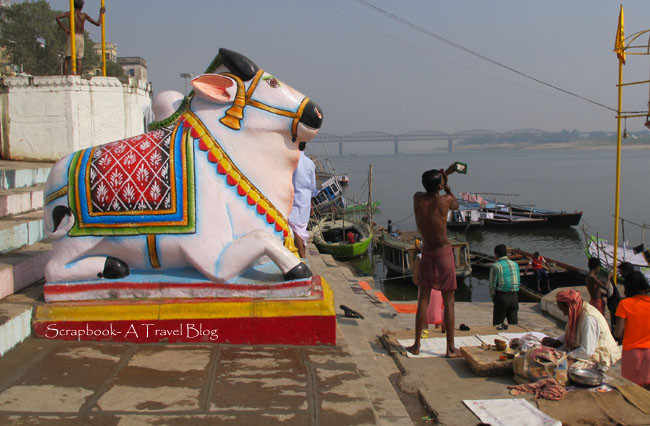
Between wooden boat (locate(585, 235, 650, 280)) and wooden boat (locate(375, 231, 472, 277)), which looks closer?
wooden boat (locate(585, 235, 650, 280))

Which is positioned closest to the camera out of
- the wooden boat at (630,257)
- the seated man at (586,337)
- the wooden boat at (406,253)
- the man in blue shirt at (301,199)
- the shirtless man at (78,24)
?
the seated man at (586,337)

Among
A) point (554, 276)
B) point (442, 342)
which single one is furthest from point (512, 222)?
point (442, 342)

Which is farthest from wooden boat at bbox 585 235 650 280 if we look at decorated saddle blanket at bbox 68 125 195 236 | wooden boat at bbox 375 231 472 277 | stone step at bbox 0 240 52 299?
stone step at bbox 0 240 52 299

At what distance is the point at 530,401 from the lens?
12.9 feet

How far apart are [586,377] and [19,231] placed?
567 centimetres

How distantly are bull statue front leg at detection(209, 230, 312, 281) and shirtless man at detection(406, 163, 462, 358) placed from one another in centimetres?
110

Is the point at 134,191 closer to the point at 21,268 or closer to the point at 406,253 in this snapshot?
the point at 21,268

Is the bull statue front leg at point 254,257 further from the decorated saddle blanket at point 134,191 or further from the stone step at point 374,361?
the stone step at point 374,361

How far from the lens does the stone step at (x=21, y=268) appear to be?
4.78 metres

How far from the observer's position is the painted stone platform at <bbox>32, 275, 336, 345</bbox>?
4.52 m

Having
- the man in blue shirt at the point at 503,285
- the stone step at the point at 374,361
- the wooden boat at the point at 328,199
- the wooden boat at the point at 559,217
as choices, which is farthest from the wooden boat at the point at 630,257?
the wooden boat at the point at 559,217

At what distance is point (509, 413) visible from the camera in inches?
148

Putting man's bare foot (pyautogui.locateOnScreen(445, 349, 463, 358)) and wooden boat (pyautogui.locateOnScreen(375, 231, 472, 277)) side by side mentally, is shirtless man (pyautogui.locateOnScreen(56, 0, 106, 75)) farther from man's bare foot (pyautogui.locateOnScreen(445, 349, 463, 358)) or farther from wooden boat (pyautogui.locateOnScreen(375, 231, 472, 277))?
wooden boat (pyautogui.locateOnScreen(375, 231, 472, 277))

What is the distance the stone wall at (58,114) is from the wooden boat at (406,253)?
1066 cm
